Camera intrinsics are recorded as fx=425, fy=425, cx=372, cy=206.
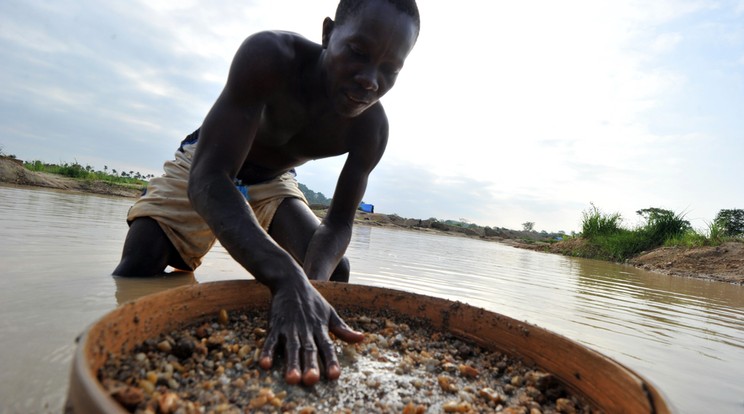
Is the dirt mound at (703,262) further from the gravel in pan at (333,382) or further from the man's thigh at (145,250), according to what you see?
the man's thigh at (145,250)

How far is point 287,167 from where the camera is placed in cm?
242

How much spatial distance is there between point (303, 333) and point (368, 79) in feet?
2.91

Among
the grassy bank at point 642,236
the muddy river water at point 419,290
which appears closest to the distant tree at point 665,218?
the grassy bank at point 642,236

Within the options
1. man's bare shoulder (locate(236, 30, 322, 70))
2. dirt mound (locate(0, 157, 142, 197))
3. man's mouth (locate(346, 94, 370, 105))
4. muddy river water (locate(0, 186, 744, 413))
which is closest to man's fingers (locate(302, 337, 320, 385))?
muddy river water (locate(0, 186, 744, 413))

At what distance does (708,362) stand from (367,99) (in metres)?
1.73

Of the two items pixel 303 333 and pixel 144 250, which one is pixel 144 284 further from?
pixel 303 333

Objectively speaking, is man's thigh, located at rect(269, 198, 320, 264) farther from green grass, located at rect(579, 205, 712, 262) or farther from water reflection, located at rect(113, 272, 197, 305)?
green grass, located at rect(579, 205, 712, 262)

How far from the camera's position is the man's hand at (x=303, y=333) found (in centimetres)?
91

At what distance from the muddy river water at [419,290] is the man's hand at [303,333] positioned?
43cm

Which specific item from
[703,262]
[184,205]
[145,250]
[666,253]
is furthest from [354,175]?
[666,253]

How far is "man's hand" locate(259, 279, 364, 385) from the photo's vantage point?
91cm

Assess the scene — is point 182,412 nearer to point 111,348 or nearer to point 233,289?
point 111,348

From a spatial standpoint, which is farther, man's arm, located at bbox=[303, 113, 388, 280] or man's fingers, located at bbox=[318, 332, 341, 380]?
man's arm, located at bbox=[303, 113, 388, 280]

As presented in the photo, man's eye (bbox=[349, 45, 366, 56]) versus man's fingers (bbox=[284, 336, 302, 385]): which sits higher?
man's eye (bbox=[349, 45, 366, 56])
